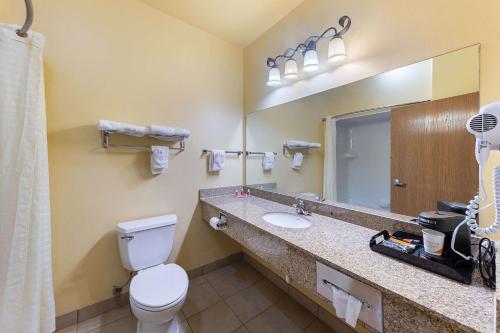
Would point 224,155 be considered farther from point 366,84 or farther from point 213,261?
point 366,84

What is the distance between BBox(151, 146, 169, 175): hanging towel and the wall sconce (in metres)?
1.19

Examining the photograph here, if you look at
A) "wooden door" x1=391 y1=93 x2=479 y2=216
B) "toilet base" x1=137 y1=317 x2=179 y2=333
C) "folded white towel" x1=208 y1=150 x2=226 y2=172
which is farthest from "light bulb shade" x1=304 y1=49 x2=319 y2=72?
"toilet base" x1=137 y1=317 x2=179 y2=333

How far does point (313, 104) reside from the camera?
5.59 ft

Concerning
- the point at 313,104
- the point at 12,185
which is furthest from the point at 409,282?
the point at 12,185

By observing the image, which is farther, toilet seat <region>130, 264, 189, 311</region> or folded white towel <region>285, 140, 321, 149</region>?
folded white towel <region>285, 140, 321, 149</region>

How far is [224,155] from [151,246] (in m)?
1.08

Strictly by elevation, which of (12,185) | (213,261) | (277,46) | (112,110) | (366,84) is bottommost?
(213,261)

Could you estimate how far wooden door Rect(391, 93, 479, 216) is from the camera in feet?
3.24

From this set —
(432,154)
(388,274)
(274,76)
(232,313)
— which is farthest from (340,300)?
(274,76)

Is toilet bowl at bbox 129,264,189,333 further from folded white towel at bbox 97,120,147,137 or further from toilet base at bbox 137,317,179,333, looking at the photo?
folded white towel at bbox 97,120,147,137

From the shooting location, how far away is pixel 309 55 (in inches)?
61.6

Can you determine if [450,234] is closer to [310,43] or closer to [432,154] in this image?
[432,154]

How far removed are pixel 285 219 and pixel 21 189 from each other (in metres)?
1.67

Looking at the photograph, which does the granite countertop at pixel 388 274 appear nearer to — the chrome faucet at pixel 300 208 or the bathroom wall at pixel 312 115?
the chrome faucet at pixel 300 208
